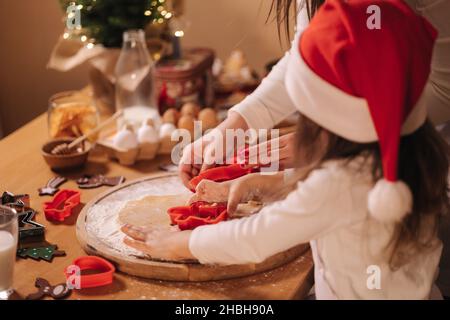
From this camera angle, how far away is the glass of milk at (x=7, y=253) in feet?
3.35

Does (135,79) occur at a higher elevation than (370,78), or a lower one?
lower

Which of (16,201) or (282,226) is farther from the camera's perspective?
(16,201)

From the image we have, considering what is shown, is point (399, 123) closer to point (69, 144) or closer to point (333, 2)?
point (333, 2)

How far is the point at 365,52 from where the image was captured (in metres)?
0.87

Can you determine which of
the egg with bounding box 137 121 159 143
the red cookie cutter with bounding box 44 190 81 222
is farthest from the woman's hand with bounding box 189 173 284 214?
the egg with bounding box 137 121 159 143

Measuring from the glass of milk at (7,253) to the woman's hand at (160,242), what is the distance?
190 mm

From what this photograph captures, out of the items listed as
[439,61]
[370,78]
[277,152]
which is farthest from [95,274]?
[439,61]

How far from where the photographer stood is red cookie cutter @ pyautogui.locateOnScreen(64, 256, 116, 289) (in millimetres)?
1056

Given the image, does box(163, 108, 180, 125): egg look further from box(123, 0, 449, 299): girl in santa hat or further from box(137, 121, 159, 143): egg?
box(123, 0, 449, 299): girl in santa hat

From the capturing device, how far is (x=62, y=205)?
4.35 ft

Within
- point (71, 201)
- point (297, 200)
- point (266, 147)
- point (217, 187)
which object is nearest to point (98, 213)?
point (71, 201)

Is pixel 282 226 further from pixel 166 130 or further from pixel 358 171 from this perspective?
pixel 166 130

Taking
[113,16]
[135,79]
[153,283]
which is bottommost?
[153,283]

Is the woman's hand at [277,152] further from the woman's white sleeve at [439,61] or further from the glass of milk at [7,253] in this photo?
the glass of milk at [7,253]
